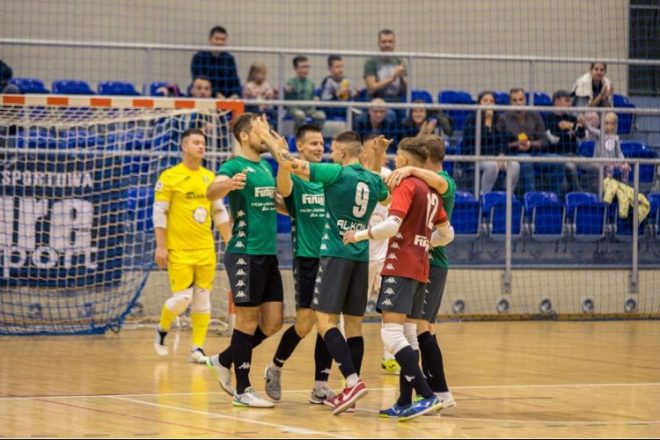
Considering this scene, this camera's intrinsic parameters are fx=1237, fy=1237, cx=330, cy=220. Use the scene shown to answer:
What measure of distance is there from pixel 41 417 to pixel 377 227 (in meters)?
2.57

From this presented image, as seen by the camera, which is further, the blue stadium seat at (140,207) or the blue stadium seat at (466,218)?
the blue stadium seat at (466,218)

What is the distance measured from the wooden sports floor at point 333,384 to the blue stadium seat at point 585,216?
2465mm

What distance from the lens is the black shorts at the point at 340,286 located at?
8664 millimetres

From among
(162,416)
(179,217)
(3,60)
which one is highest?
(3,60)

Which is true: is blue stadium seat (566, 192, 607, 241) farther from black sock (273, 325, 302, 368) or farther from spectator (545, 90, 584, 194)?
black sock (273, 325, 302, 368)

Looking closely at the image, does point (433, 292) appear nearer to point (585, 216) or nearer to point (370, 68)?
point (585, 216)

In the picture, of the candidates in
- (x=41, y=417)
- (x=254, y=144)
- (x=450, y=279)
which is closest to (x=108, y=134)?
(x=450, y=279)

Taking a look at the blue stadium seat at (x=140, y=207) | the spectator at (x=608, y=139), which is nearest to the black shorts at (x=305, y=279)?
the blue stadium seat at (x=140, y=207)

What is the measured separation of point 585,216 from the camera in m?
17.1

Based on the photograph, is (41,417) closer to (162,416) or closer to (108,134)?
(162,416)

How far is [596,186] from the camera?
17.5 m

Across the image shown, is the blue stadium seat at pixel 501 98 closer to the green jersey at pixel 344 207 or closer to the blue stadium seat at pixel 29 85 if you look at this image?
the blue stadium seat at pixel 29 85

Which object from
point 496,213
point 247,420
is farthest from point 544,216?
point 247,420

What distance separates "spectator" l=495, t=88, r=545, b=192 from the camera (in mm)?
17359
